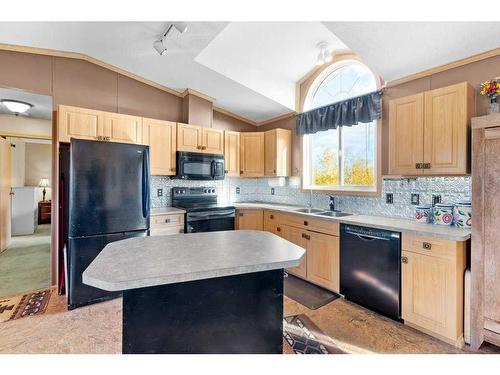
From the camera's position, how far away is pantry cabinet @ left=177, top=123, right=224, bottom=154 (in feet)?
11.6

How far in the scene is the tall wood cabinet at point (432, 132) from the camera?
6.62 ft

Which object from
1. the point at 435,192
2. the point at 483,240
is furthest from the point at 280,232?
the point at 483,240

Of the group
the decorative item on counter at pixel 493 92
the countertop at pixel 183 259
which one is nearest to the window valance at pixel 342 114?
the decorative item on counter at pixel 493 92

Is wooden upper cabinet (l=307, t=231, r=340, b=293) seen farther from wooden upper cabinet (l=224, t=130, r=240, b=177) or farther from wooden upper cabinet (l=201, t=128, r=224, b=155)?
wooden upper cabinet (l=201, t=128, r=224, b=155)

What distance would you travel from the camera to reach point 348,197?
3242mm

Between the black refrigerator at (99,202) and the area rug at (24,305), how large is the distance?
362 mm

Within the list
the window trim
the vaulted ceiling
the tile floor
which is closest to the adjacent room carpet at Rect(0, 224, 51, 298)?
the tile floor

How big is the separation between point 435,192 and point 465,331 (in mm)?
1221

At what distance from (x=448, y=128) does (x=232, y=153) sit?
9.28 ft

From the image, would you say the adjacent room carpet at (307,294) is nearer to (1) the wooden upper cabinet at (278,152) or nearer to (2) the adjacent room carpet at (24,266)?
(1) the wooden upper cabinet at (278,152)

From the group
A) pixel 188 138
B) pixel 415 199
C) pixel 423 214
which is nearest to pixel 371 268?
pixel 423 214

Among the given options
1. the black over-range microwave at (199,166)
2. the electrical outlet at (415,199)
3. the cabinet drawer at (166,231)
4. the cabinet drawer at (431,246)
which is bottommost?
the cabinet drawer at (166,231)

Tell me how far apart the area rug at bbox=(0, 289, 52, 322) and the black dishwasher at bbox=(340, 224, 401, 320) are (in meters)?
3.14
